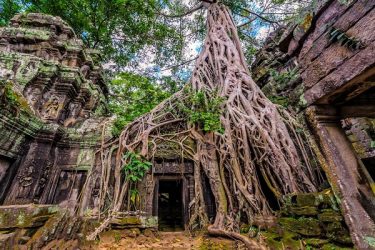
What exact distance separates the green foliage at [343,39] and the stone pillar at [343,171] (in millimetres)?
427

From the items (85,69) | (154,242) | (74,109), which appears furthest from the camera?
(85,69)

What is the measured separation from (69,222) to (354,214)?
2.00 meters

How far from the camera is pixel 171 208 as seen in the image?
6.35 m

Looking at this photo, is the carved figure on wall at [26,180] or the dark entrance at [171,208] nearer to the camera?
the carved figure on wall at [26,180]

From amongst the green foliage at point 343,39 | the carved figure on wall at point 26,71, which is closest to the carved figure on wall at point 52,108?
the carved figure on wall at point 26,71

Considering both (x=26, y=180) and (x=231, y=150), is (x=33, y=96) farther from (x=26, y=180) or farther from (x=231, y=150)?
(x=231, y=150)

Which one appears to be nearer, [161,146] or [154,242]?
[154,242]

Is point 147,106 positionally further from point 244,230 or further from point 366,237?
point 366,237

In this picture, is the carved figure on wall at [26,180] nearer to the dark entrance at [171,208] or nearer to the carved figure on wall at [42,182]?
the carved figure on wall at [42,182]

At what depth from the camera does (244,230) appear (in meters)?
2.79

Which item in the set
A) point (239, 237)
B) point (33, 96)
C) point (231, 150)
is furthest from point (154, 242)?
point (33, 96)

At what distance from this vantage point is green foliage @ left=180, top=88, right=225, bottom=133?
3.75 meters

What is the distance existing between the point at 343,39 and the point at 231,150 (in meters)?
2.47

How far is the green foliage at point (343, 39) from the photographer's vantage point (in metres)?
1.07
